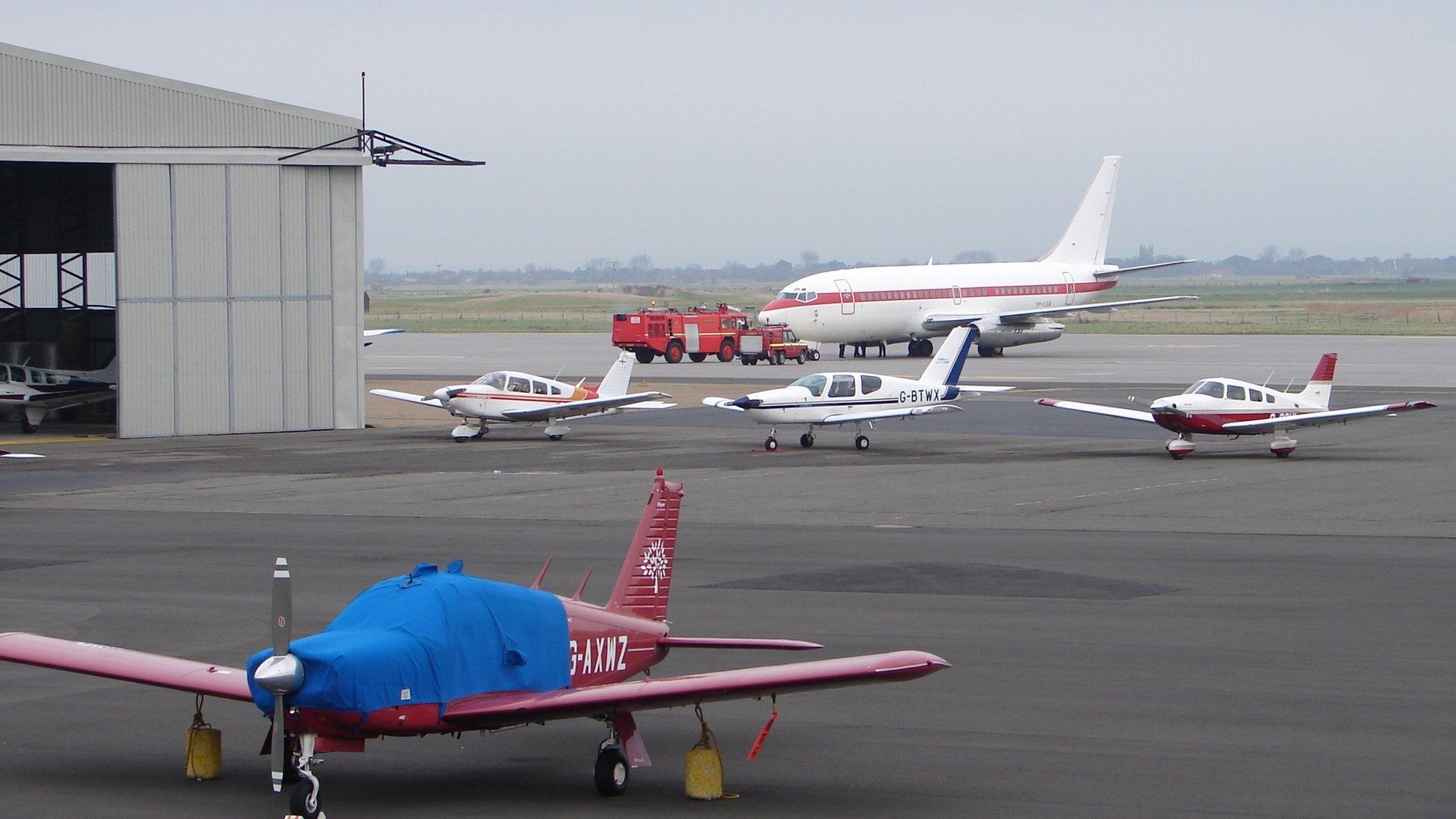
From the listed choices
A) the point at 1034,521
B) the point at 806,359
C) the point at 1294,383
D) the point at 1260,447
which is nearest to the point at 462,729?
the point at 1034,521

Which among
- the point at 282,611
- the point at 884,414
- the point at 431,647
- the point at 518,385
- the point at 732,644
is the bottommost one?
the point at 884,414

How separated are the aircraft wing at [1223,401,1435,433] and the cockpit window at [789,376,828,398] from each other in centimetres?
924

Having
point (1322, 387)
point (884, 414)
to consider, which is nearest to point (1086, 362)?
point (884, 414)

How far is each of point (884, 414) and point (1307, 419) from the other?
954cm

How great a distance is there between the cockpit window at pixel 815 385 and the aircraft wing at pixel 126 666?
1086 inches

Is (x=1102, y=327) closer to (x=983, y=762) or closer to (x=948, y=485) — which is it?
(x=948, y=485)

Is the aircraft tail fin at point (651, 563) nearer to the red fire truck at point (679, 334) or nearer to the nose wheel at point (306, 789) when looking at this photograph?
the nose wheel at point (306, 789)

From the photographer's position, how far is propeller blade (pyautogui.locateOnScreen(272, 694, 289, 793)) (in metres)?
8.27

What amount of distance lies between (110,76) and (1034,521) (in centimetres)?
2859

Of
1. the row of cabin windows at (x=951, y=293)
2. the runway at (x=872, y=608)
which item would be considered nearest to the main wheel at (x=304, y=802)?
the runway at (x=872, y=608)

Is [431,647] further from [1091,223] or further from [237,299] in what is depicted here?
[1091,223]

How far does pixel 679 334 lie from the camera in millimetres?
76875

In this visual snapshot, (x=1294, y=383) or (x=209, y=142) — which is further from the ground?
(x=209, y=142)

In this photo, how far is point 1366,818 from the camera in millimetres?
9391
